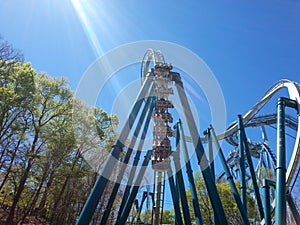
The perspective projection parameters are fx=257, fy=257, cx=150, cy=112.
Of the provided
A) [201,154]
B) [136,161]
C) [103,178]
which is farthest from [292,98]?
[103,178]

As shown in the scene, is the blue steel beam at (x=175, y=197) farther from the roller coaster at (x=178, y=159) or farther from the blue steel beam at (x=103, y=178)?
the blue steel beam at (x=103, y=178)

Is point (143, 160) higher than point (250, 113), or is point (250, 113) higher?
point (250, 113)

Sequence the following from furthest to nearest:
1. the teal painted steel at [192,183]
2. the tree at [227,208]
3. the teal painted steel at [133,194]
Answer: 1. the tree at [227,208]
2. the teal painted steel at [133,194]
3. the teal painted steel at [192,183]

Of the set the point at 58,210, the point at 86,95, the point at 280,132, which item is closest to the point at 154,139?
the point at 86,95

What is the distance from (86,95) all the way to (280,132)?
24.4 ft

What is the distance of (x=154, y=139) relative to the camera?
451 inches

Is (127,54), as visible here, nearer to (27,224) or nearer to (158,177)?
(158,177)

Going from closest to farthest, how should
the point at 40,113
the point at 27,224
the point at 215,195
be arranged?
the point at 215,195 → the point at 40,113 → the point at 27,224

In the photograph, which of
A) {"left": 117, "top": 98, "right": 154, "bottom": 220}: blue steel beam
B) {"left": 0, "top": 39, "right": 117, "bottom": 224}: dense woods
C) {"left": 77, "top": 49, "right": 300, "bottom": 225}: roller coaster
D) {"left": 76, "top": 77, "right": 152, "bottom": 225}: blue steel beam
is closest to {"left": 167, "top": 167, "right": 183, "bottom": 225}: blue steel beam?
{"left": 77, "top": 49, "right": 300, "bottom": 225}: roller coaster

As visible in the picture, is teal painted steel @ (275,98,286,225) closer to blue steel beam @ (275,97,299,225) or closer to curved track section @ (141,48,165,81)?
blue steel beam @ (275,97,299,225)

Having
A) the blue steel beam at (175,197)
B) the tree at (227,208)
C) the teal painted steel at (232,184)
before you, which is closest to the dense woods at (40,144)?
the blue steel beam at (175,197)

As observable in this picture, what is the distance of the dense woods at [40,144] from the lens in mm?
10500

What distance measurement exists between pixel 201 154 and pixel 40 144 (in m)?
8.30

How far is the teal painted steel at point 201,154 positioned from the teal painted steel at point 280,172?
1445 mm
